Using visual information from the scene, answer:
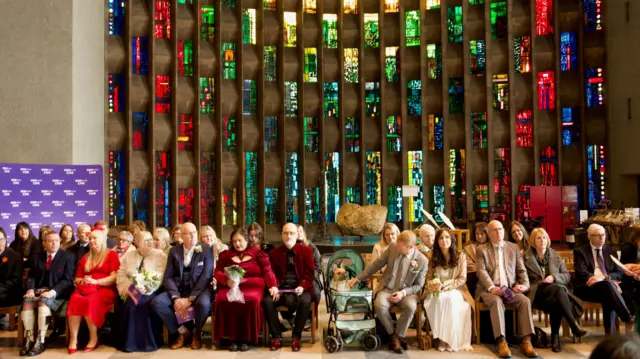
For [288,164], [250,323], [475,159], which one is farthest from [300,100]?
[250,323]

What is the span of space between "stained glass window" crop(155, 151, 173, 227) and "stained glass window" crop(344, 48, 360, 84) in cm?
487

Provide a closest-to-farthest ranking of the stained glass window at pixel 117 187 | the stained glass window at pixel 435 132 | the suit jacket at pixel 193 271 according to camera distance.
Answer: the suit jacket at pixel 193 271 < the stained glass window at pixel 117 187 < the stained glass window at pixel 435 132

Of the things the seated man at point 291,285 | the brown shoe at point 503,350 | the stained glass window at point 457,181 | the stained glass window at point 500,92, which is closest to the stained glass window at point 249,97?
the stained glass window at point 457,181

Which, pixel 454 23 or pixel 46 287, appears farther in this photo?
pixel 454 23

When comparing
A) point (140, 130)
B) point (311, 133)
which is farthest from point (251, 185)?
point (140, 130)

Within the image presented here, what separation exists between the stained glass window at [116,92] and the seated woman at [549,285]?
11.6 metres

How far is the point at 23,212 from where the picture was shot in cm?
1059

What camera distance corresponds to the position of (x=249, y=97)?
16.3 m

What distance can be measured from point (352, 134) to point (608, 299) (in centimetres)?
1081

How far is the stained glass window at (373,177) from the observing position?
16266 mm

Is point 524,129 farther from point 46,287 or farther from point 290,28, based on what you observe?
point 46,287

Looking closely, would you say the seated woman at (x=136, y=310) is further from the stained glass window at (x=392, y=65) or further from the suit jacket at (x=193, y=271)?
the stained glass window at (x=392, y=65)

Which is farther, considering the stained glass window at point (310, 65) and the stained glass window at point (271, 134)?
the stained glass window at point (310, 65)

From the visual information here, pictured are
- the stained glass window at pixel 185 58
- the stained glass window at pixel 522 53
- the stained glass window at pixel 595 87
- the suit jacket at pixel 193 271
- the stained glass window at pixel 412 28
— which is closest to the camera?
the suit jacket at pixel 193 271
